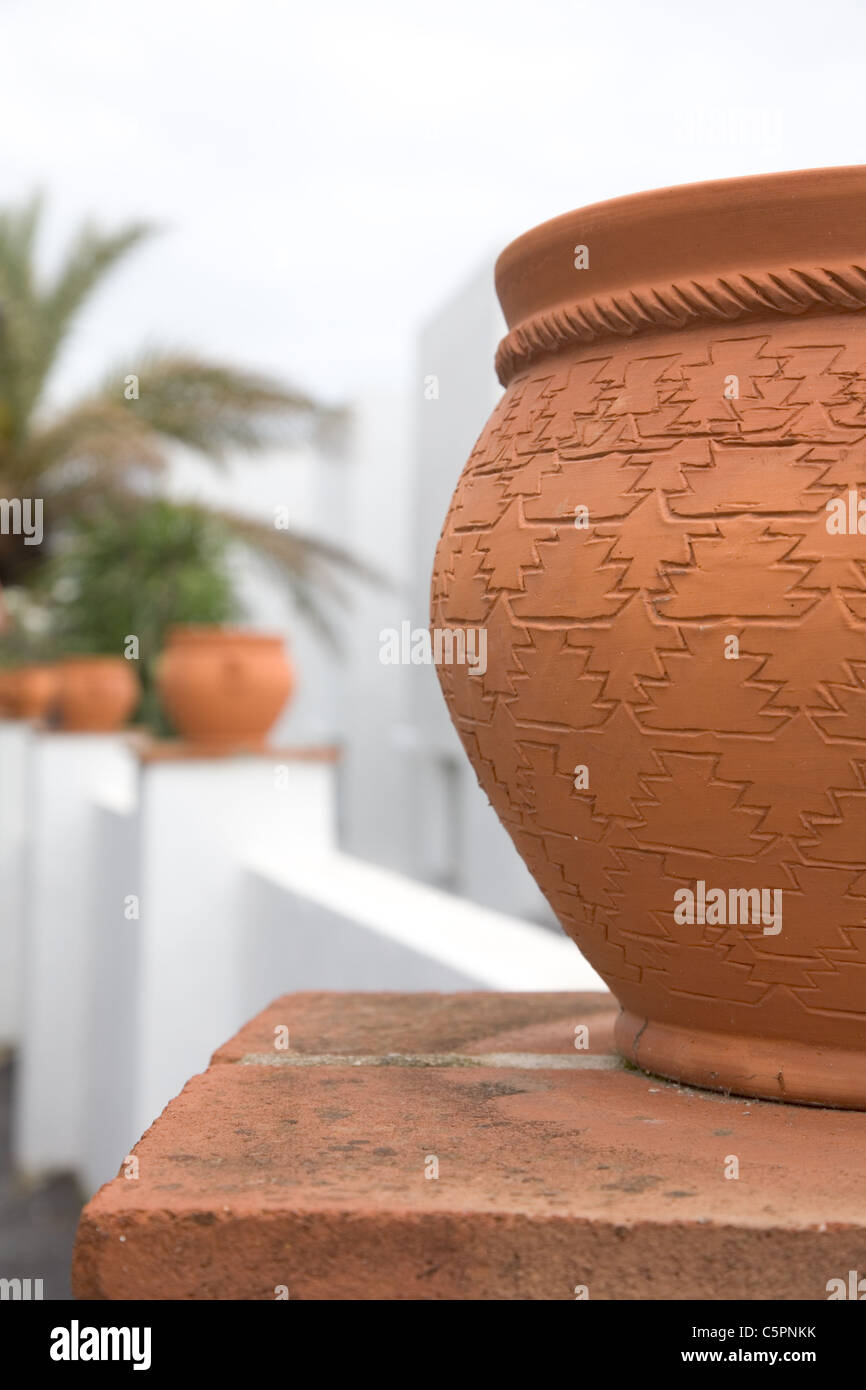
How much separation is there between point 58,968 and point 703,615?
5.89 meters

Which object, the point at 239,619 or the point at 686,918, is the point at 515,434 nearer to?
the point at 686,918

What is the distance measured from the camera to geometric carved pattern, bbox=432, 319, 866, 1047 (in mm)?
1043

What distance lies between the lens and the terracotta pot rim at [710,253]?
1.09m

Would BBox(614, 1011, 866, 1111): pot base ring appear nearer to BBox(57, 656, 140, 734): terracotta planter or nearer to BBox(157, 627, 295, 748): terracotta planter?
BBox(157, 627, 295, 748): terracotta planter

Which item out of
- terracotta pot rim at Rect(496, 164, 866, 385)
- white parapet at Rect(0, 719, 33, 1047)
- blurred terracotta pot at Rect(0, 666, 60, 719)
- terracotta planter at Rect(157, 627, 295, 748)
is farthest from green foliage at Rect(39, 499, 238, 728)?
terracotta pot rim at Rect(496, 164, 866, 385)

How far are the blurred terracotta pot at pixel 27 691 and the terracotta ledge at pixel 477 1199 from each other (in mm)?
8050

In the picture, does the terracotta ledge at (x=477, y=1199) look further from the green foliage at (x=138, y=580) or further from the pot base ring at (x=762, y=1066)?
the green foliage at (x=138, y=580)

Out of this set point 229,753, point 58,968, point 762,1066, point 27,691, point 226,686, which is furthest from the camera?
point 27,691

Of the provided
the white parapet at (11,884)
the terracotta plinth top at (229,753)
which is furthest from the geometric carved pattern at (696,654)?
the white parapet at (11,884)

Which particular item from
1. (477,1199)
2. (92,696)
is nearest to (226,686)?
(92,696)

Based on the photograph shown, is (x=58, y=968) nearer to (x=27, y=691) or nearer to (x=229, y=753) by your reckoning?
(x=229, y=753)

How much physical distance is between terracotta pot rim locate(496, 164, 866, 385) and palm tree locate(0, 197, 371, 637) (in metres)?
7.18

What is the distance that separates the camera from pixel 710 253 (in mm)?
1139
